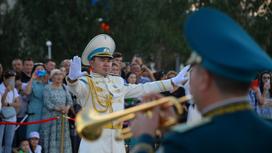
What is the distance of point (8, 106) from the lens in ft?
45.6

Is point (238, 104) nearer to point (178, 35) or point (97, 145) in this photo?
point (97, 145)

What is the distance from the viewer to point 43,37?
29.2m

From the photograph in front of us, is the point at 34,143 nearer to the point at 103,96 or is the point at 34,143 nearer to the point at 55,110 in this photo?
the point at 55,110

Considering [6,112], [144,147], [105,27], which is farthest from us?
[105,27]

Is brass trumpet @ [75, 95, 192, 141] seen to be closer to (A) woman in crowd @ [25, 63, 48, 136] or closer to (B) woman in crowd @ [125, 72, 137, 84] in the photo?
(A) woman in crowd @ [25, 63, 48, 136]

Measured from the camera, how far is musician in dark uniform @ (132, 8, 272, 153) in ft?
13.0

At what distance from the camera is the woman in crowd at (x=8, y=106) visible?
13.9 metres

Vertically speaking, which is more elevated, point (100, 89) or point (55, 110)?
point (55, 110)

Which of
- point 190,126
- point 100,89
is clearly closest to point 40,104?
point 100,89

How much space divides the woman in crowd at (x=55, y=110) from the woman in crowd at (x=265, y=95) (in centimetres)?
355

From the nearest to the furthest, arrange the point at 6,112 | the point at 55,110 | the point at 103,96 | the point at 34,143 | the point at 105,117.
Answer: the point at 105,117 < the point at 103,96 < the point at 34,143 < the point at 6,112 < the point at 55,110

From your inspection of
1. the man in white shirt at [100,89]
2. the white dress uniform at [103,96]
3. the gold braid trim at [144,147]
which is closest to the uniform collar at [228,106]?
the gold braid trim at [144,147]

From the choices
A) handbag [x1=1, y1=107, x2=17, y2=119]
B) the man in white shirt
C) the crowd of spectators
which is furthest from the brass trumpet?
handbag [x1=1, y1=107, x2=17, y2=119]

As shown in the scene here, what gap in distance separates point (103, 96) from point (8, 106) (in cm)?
414
